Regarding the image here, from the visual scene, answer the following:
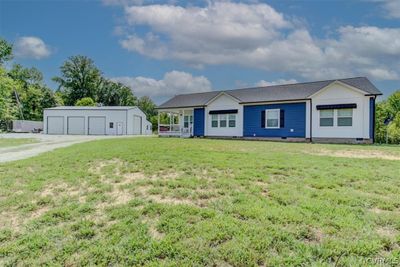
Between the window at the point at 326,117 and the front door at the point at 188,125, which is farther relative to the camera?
the front door at the point at 188,125

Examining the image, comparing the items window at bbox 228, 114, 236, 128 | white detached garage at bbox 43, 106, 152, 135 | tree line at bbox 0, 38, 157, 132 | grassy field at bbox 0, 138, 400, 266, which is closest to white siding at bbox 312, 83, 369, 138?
window at bbox 228, 114, 236, 128

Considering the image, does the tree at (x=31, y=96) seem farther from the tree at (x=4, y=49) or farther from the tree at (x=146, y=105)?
the tree at (x=4, y=49)

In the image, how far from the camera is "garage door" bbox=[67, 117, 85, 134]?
3722 cm

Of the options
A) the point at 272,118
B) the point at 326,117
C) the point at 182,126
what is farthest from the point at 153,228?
the point at 182,126

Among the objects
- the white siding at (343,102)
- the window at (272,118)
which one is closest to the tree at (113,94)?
the window at (272,118)

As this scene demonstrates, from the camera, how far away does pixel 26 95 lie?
48.3 metres

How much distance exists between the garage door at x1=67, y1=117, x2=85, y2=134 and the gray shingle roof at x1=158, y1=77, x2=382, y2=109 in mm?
15024

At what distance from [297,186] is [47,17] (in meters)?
21.5

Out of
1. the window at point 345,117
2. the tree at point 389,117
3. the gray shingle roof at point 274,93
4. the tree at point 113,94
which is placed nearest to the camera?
the window at point 345,117

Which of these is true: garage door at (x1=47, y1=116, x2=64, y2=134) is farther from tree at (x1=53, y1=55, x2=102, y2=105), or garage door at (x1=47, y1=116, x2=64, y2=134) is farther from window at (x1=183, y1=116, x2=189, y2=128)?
tree at (x1=53, y1=55, x2=102, y2=105)

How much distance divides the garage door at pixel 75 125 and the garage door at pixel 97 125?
1130mm

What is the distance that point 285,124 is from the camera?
2062 centimetres

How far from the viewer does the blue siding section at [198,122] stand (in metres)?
24.8

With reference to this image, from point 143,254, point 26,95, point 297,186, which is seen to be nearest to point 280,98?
point 297,186
